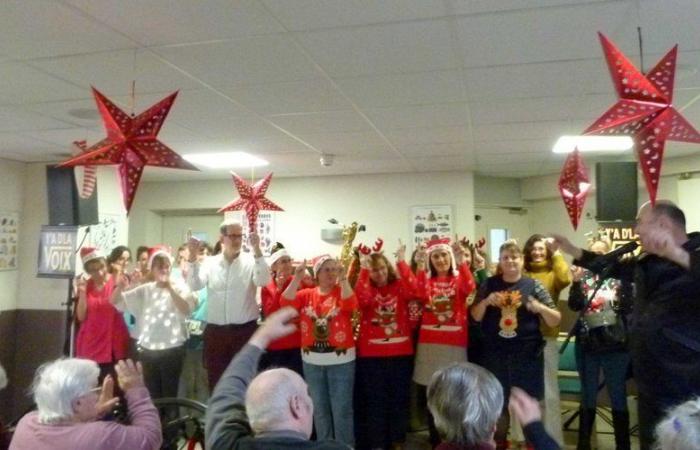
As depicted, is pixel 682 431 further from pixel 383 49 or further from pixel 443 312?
pixel 443 312

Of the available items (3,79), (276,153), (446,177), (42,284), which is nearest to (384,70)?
(3,79)

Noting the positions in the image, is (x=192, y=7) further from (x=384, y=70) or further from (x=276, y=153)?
(x=276, y=153)

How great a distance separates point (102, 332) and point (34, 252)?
1.97m

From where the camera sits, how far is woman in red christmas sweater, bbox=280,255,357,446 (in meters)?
3.23

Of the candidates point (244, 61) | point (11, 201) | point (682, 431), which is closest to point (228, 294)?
point (244, 61)

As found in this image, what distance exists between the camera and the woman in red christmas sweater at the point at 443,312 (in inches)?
130

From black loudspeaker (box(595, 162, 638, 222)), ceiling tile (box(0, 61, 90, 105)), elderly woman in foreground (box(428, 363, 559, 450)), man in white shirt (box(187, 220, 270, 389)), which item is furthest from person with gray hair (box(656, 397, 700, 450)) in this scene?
black loudspeaker (box(595, 162, 638, 222))

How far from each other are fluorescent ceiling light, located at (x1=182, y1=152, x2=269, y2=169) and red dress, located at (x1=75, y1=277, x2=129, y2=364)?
5.39 feet

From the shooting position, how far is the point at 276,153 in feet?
15.6

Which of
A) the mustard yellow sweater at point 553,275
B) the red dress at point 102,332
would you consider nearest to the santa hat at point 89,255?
the red dress at point 102,332

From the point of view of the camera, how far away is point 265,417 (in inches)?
50.8

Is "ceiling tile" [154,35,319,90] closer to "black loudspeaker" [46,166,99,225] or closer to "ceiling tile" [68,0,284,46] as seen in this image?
"ceiling tile" [68,0,284,46]

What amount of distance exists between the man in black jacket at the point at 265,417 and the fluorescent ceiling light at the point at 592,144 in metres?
3.46

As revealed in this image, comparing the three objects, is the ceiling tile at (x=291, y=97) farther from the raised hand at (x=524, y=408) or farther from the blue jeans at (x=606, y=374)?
the blue jeans at (x=606, y=374)
